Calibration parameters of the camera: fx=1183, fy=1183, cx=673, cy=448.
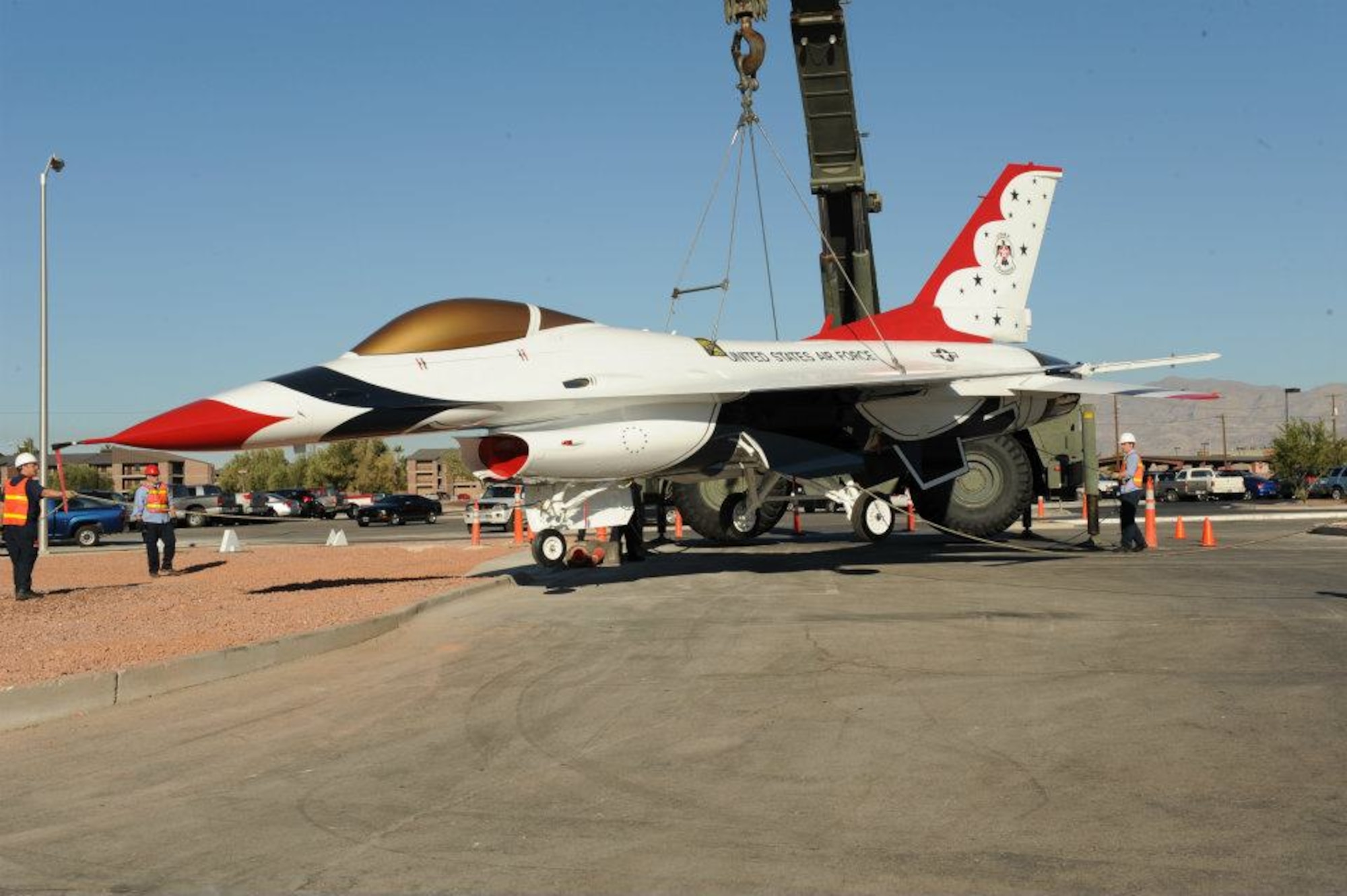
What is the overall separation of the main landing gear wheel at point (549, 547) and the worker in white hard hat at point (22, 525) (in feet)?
20.3

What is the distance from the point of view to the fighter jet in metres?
12.6

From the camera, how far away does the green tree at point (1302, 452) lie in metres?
70.5

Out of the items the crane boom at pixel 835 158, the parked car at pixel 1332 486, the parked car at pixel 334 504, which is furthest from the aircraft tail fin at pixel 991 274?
the parked car at pixel 334 504

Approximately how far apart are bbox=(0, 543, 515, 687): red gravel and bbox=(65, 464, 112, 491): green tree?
4435 inches

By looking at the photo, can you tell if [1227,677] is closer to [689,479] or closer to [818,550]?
[689,479]

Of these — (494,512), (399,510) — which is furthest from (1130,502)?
(399,510)

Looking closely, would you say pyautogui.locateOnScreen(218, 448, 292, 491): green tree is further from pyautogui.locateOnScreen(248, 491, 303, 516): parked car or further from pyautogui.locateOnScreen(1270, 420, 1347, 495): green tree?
pyautogui.locateOnScreen(1270, 420, 1347, 495): green tree

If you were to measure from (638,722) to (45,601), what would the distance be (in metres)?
10.2

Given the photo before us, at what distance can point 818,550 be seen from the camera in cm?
1953

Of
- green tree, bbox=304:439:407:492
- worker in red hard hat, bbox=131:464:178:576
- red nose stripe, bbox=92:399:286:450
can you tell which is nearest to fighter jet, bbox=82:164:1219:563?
red nose stripe, bbox=92:399:286:450

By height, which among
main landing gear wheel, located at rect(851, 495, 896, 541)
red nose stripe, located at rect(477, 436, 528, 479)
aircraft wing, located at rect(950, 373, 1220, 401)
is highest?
aircraft wing, located at rect(950, 373, 1220, 401)

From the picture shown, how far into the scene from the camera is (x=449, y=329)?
13211mm

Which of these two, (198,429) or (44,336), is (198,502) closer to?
(44,336)

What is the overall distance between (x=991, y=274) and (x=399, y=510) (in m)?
34.2
